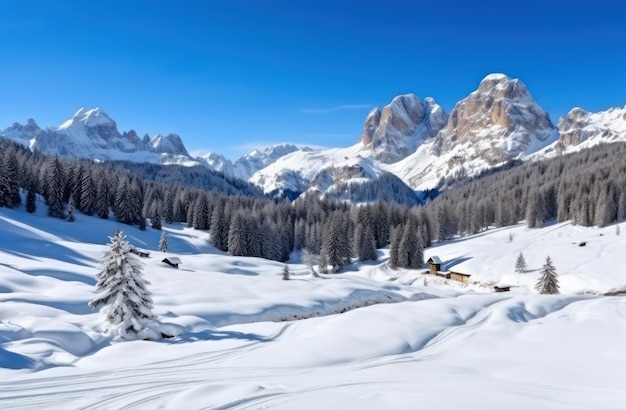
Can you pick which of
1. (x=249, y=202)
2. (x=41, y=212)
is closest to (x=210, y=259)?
(x=41, y=212)

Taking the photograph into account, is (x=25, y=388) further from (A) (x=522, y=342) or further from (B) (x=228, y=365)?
(A) (x=522, y=342)

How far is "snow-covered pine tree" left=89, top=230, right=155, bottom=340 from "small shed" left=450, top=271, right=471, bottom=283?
2299 inches

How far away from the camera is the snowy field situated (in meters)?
12.5

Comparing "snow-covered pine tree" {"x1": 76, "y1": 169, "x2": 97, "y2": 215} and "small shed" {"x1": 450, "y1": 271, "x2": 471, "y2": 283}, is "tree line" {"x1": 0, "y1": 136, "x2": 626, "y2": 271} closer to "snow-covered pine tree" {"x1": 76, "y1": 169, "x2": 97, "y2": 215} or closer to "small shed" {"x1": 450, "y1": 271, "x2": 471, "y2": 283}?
"snow-covered pine tree" {"x1": 76, "y1": 169, "x2": 97, "y2": 215}

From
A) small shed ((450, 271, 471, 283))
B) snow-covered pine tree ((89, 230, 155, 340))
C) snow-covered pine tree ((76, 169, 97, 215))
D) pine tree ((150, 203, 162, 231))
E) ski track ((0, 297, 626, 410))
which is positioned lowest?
small shed ((450, 271, 471, 283))

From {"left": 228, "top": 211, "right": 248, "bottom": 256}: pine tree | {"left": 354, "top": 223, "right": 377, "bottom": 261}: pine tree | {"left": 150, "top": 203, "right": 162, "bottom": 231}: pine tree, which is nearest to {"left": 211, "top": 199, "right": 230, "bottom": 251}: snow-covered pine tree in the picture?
{"left": 228, "top": 211, "right": 248, "bottom": 256}: pine tree

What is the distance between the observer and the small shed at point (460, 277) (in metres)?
67.4

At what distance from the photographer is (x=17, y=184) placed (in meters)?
72.0

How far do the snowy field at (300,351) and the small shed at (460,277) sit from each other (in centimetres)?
3190

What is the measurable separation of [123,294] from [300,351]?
33.6 ft

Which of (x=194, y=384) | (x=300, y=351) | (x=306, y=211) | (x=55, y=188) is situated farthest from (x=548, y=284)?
(x=55, y=188)

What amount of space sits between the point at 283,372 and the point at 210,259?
162 ft

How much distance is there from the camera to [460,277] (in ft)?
224

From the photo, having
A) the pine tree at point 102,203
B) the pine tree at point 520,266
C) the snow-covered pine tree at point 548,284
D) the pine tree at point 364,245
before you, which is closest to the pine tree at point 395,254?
the pine tree at point 364,245
